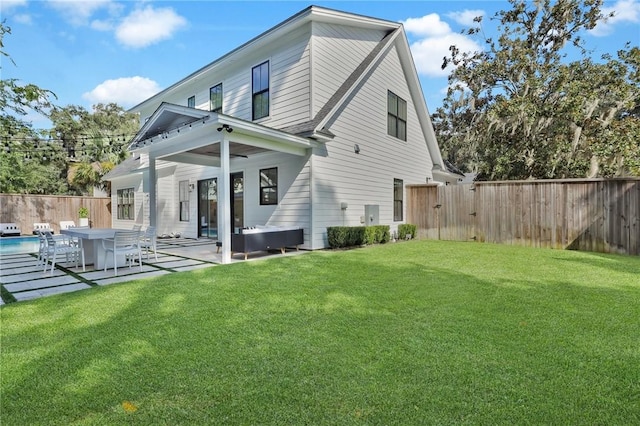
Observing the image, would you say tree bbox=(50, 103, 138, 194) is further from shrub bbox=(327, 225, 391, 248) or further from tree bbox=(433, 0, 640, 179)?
tree bbox=(433, 0, 640, 179)

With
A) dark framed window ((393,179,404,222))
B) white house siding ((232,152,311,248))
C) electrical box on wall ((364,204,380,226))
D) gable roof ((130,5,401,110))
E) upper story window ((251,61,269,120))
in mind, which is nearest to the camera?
gable roof ((130,5,401,110))

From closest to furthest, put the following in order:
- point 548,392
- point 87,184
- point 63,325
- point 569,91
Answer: point 548,392 < point 63,325 < point 569,91 < point 87,184

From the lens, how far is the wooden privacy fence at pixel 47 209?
17062 mm

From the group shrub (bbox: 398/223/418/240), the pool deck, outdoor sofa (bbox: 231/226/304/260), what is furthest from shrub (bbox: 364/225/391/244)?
the pool deck

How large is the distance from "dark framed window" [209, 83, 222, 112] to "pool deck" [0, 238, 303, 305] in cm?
613

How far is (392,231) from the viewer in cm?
1239

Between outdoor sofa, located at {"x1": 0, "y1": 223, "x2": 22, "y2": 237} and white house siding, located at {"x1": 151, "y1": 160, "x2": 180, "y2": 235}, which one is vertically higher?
white house siding, located at {"x1": 151, "y1": 160, "x2": 180, "y2": 235}

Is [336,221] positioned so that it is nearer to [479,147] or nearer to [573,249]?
[573,249]

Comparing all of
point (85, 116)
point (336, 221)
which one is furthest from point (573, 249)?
point (85, 116)

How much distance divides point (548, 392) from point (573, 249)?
9.08 metres

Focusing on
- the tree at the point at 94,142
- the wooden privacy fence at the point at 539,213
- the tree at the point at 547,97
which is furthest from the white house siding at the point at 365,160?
the tree at the point at 94,142

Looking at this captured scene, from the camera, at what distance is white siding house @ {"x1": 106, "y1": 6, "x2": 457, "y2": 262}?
8938mm

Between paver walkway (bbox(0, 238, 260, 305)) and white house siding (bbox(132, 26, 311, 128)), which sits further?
white house siding (bbox(132, 26, 311, 128))

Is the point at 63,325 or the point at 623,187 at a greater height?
the point at 623,187
